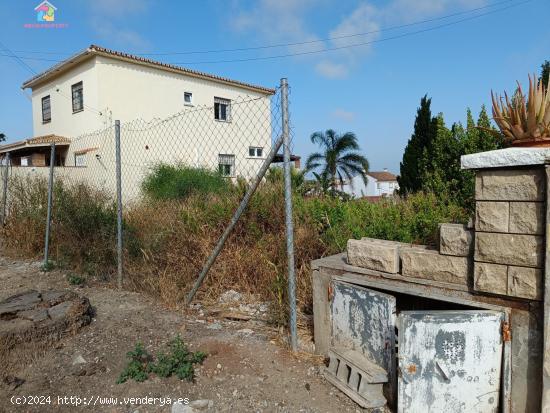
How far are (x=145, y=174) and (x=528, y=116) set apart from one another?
14142 millimetres

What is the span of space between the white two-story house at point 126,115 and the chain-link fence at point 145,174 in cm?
9

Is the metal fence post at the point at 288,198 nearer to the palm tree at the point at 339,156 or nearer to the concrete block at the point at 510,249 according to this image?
the concrete block at the point at 510,249

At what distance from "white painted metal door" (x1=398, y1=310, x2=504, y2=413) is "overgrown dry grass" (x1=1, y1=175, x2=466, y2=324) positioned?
58.2 inches

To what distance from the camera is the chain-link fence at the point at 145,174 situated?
4.75 meters

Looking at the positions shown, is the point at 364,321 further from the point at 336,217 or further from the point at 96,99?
the point at 96,99

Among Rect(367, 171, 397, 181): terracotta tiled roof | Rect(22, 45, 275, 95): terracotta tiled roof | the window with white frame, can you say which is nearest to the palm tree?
Rect(22, 45, 275, 95): terracotta tiled roof

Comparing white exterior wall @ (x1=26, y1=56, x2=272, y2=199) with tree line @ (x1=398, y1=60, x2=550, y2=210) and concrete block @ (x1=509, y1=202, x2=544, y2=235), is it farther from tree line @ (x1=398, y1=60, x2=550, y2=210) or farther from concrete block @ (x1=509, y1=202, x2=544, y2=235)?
concrete block @ (x1=509, y1=202, x2=544, y2=235)

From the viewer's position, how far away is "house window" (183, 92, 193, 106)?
18562mm

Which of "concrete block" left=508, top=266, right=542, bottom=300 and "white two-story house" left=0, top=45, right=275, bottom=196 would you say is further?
"white two-story house" left=0, top=45, right=275, bottom=196

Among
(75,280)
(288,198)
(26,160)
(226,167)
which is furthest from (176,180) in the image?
(288,198)

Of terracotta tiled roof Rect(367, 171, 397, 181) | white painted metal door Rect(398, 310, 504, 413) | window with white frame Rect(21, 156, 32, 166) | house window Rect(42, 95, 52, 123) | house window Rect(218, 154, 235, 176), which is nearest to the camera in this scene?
white painted metal door Rect(398, 310, 504, 413)

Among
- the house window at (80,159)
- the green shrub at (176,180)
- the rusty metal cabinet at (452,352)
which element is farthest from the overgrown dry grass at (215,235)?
the house window at (80,159)

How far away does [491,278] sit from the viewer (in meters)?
2.16

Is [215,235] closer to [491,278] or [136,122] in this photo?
[491,278]
